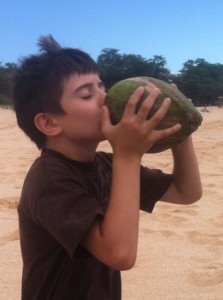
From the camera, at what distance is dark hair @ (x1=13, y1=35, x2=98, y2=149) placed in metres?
1.50

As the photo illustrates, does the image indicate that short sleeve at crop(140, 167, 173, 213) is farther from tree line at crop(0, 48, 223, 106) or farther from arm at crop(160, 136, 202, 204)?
tree line at crop(0, 48, 223, 106)

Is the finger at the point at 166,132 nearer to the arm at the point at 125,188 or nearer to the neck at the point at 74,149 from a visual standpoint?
the arm at the point at 125,188

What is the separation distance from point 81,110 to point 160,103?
25 cm

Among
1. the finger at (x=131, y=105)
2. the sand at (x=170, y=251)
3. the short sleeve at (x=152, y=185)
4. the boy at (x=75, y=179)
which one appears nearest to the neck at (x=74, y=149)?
the boy at (x=75, y=179)

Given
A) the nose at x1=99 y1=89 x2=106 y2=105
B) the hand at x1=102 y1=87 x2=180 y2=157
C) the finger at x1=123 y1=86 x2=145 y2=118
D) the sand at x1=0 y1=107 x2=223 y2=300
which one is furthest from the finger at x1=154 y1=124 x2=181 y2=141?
the sand at x1=0 y1=107 x2=223 y2=300

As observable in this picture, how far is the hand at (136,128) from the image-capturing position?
52.2 inches

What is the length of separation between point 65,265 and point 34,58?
2.34 ft

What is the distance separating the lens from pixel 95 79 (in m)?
1.53

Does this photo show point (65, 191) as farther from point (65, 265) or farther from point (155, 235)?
point (155, 235)

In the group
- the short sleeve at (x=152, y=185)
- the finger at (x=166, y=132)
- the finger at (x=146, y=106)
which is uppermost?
the finger at (x=146, y=106)

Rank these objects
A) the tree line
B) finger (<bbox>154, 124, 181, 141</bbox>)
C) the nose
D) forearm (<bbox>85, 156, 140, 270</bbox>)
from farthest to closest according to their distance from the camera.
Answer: the tree line < the nose < finger (<bbox>154, 124, 181, 141</bbox>) < forearm (<bbox>85, 156, 140, 270</bbox>)

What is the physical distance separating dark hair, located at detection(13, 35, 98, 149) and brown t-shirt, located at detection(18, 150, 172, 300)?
14 cm

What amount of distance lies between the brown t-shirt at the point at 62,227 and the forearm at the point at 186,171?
0.94 feet

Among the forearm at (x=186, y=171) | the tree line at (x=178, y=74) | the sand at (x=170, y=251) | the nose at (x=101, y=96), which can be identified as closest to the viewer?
the nose at (x=101, y=96)
